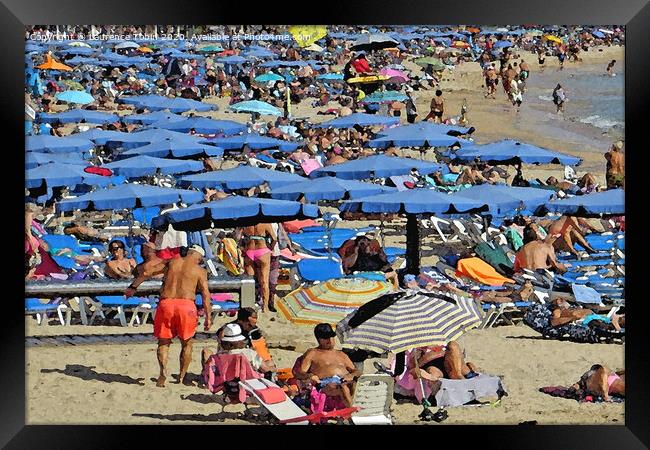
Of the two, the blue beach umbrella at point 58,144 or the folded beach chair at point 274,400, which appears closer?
the folded beach chair at point 274,400

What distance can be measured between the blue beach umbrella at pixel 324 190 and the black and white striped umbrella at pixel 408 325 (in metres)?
3.97

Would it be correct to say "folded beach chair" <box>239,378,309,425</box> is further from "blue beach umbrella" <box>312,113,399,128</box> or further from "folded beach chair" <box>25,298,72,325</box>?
"blue beach umbrella" <box>312,113,399,128</box>

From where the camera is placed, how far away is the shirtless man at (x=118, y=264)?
11.2 m

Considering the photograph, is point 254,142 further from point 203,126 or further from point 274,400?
point 274,400

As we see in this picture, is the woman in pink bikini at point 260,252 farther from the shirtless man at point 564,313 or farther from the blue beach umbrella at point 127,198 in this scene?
the shirtless man at point 564,313

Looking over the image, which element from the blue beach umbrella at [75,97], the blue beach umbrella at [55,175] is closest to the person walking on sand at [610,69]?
the blue beach umbrella at [55,175]

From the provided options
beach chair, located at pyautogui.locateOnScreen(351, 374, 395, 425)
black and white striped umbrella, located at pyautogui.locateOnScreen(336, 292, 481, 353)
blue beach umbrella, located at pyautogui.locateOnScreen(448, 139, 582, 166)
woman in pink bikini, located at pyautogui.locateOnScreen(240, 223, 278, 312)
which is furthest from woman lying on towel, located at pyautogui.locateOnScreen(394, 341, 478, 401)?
blue beach umbrella, located at pyautogui.locateOnScreen(448, 139, 582, 166)

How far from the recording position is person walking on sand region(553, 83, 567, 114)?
519 inches

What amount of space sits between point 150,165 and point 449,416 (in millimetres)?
6380

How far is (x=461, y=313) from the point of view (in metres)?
9.05

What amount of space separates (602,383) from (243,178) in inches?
200
